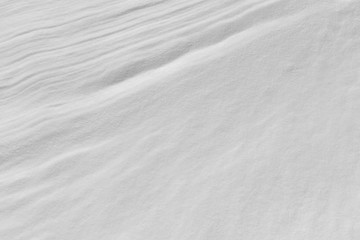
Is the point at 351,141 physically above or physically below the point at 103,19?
below

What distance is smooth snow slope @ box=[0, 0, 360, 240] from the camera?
86 cm

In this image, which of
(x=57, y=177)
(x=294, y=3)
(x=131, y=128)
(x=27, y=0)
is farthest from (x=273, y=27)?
(x=27, y=0)

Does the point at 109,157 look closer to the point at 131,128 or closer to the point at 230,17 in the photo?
the point at 131,128

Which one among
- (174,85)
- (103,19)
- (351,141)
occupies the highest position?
(103,19)

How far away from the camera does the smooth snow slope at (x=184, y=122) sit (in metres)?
0.86

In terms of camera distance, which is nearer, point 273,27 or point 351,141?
point 351,141

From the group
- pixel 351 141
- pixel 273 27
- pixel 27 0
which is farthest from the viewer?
pixel 27 0

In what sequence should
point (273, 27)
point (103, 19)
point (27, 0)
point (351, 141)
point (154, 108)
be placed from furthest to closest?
point (27, 0) < point (103, 19) < point (273, 27) < point (154, 108) < point (351, 141)

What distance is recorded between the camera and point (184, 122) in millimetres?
1011

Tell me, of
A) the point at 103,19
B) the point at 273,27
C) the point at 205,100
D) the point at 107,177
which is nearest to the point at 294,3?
the point at 273,27

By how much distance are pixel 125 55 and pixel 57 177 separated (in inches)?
12.8

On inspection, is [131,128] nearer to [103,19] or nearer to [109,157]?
[109,157]

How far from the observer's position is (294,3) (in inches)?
47.0

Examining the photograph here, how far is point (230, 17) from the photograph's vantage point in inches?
47.5
